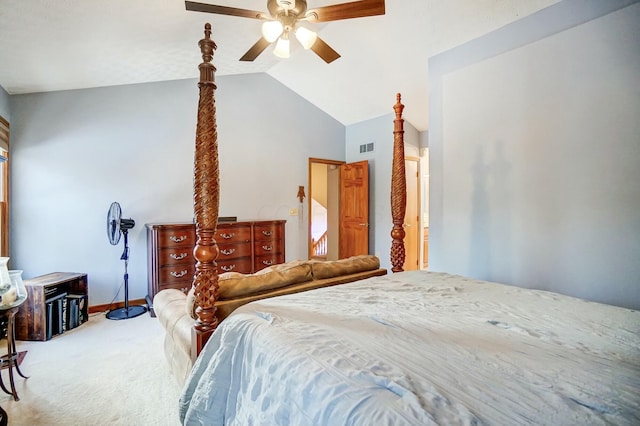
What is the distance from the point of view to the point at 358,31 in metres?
3.47

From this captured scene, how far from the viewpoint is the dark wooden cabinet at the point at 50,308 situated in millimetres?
2752

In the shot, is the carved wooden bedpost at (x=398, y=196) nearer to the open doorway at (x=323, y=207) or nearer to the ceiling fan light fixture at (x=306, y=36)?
the ceiling fan light fixture at (x=306, y=36)

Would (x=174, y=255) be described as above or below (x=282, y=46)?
below

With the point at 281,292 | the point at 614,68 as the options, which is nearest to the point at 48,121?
the point at 281,292

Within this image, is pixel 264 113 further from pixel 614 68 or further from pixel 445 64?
pixel 614 68

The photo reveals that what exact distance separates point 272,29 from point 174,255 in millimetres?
2690

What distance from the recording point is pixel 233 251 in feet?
13.0

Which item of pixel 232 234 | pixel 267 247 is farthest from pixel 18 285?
pixel 267 247

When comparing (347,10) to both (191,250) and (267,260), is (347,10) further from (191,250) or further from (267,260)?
(267,260)

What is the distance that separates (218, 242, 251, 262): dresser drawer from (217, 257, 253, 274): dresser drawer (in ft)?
0.17

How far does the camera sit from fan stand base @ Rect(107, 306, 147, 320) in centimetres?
338

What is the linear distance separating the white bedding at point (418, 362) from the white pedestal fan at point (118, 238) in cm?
253

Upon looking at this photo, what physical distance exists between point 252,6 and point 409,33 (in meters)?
1.70

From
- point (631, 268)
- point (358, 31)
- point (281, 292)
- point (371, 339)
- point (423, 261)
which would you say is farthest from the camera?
point (423, 261)
